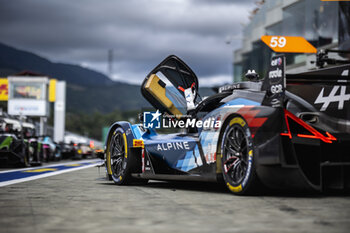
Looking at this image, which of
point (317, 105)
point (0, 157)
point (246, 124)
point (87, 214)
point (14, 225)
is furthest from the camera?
point (0, 157)

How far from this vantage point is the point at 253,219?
13.0 ft

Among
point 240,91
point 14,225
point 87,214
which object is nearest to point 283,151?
point 240,91

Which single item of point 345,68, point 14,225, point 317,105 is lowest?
point 14,225

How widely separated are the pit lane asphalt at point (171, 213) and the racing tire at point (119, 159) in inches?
66.3

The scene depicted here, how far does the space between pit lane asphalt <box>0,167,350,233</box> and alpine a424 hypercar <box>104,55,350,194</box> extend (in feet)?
0.82

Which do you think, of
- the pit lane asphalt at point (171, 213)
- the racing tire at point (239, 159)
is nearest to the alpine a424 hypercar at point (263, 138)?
the racing tire at point (239, 159)

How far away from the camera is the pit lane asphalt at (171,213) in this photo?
3629 millimetres

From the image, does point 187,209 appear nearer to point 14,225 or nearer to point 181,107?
point 14,225

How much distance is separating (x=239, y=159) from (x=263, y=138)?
51 centimetres

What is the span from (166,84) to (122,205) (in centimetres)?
328

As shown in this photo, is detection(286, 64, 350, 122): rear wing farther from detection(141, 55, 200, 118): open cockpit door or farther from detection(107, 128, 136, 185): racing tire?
detection(107, 128, 136, 185): racing tire

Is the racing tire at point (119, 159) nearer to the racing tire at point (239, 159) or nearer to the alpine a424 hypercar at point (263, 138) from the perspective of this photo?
the alpine a424 hypercar at point (263, 138)

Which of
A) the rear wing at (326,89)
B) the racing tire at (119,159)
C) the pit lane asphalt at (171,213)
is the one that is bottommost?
the pit lane asphalt at (171,213)

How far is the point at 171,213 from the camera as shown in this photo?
435cm
